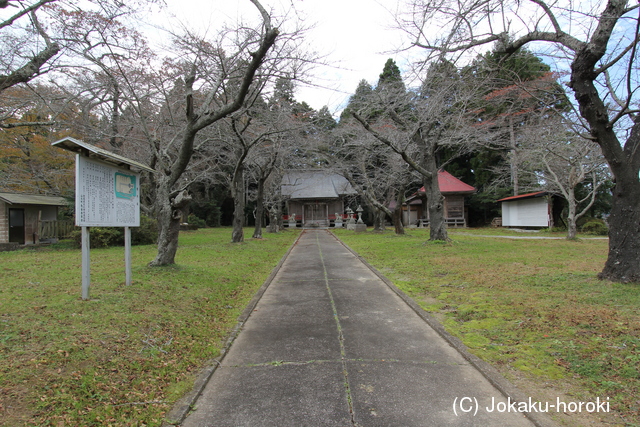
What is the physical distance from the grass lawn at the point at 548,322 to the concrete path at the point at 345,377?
0.49 metres

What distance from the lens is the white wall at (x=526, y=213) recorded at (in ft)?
77.4

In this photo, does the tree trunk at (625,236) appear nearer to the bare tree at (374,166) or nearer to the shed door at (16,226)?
the bare tree at (374,166)

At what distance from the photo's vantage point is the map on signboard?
6223mm

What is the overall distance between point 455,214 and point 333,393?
102ft

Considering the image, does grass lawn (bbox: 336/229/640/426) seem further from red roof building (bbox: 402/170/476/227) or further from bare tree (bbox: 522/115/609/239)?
red roof building (bbox: 402/170/476/227)

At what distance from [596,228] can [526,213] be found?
4.85 metres

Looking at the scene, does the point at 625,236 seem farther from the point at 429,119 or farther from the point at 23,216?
the point at 23,216

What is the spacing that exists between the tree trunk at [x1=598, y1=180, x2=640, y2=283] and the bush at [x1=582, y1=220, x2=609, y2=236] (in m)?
18.0

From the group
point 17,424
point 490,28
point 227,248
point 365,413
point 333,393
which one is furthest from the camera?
point 227,248

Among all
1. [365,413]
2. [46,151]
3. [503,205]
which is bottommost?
[365,413]

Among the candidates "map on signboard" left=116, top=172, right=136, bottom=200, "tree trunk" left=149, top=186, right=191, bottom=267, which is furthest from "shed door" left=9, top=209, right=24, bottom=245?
"map on signboard" left=116, top=172, right=136, bottom=200

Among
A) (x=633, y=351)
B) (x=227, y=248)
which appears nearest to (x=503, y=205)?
(x=227, y=248)

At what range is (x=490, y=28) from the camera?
693cm

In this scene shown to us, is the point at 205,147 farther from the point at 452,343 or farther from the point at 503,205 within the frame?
the point at 503,205
